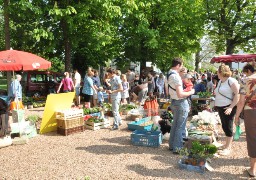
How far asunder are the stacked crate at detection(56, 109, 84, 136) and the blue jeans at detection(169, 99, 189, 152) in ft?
11.0

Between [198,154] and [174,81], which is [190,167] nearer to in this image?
[198,154]

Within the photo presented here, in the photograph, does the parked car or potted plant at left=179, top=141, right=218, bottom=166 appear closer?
potted plant at left=179, top=141, right=218, bottom=166

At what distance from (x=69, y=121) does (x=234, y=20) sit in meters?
19.1

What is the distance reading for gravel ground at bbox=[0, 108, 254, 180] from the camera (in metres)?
5.03

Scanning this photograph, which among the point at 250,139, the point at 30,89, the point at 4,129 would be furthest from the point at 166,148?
the point at 30,89

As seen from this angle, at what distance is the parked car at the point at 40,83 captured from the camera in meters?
17.2

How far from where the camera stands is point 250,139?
4629 millimetres

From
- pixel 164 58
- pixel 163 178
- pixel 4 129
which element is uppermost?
pixel 164 58

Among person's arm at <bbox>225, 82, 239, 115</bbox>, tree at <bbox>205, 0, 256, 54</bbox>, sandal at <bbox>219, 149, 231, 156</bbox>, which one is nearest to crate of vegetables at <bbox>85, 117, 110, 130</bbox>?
sandal at <bbox>219, 149, 231, 156</bbox>

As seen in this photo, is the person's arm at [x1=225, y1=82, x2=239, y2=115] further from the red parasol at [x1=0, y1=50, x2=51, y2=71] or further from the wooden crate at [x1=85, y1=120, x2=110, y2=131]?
the red parasol at [x1=0, y1=50, x2=51, y2=71]

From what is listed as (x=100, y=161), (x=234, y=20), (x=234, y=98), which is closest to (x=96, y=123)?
(x=100, y=161)

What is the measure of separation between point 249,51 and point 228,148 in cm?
1912

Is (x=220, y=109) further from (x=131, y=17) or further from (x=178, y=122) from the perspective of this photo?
(x=131, y=17)

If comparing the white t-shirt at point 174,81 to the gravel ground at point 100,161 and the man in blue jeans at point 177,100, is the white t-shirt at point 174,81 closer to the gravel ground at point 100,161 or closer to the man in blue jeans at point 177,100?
the man in blue jeans at point 177,100
